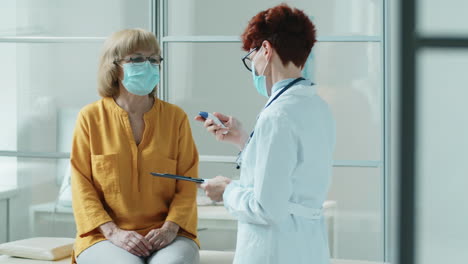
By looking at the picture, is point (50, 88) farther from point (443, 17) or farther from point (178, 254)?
point (443, 17)

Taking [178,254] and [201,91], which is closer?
[178,254]

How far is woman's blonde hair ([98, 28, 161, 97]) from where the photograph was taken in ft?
9.23

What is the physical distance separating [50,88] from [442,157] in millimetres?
3417

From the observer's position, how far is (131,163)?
110 inches

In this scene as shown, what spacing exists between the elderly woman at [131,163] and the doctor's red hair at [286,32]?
3.18ft

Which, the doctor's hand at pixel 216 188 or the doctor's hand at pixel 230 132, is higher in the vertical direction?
the doctor's hand at pixel 230 132

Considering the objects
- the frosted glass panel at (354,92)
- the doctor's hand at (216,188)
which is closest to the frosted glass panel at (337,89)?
the frosted glass panel at (354,92)

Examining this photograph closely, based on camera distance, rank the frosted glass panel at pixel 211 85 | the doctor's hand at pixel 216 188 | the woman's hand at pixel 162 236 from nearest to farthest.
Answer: the doctor's hand at pixel 216 188, the woman's hand at pixel 162 236, the frosted glass panel at pixel 211 85

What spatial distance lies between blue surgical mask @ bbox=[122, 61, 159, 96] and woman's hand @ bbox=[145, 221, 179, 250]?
0.55 metres

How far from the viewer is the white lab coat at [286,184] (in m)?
1.78

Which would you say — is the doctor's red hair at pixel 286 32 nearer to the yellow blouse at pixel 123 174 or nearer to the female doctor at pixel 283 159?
the female doctor at pixel 283 159

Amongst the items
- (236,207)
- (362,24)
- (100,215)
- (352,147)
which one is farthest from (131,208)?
(362,24)

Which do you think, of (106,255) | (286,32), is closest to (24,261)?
(106,255)

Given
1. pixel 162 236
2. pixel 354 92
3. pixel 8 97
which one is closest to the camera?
pixel 162 236
